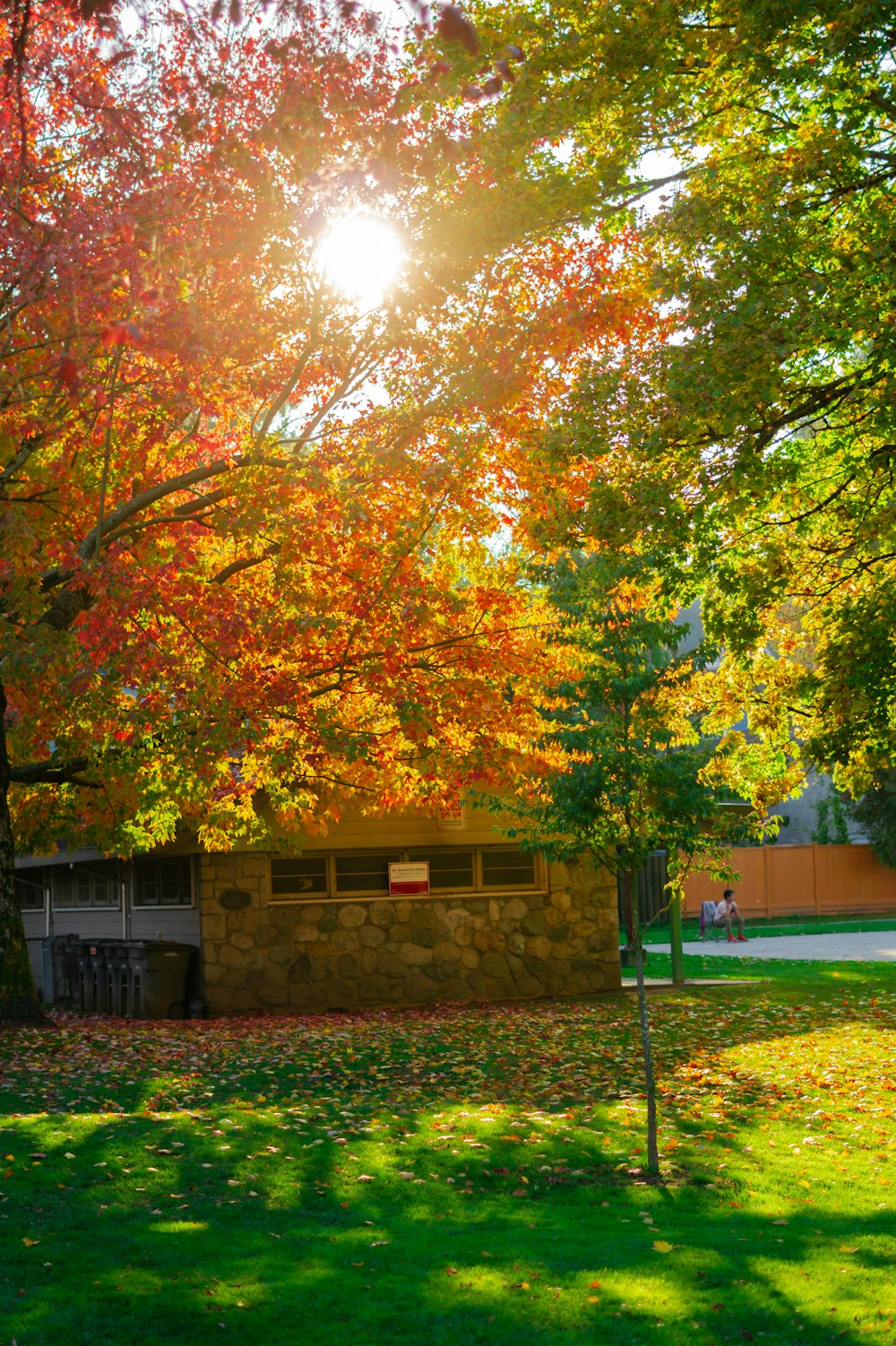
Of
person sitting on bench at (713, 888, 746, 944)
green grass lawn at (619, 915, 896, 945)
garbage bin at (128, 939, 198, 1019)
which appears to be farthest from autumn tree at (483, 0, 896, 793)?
green grass lawn at (619, 915, 896, 945)

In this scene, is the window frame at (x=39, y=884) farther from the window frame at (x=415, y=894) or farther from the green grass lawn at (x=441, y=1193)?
the green grass lawn at (x=441, y=1193)

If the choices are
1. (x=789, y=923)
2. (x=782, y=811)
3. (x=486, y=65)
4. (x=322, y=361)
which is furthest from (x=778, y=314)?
(x=782, y=811)

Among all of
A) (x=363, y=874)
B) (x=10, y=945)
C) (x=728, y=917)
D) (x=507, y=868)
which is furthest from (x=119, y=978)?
(x=728, y=917)

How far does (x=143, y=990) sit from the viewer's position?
18.2m

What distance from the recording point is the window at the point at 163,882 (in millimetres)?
19750

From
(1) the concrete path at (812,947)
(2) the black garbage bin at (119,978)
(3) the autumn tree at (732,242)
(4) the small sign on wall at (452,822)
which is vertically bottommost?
(1) the concrete path at (812,947)

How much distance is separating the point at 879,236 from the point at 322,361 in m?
6.49

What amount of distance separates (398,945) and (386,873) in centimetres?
103

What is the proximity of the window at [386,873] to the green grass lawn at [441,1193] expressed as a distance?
4181 mm

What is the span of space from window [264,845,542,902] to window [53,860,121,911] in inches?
149

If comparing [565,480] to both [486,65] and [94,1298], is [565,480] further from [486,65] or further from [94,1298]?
[94,1298]

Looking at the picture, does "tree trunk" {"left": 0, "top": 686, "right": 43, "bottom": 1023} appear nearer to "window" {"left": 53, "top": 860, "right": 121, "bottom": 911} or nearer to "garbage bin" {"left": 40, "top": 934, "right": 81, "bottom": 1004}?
"garbage bin" {"left": 40, "top": 934, "right": 81, "bottom": 1004}

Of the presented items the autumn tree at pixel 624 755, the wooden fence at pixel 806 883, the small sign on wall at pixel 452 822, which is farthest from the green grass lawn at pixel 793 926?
the autumn tree at pixel 624 755

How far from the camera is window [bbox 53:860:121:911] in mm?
22312
